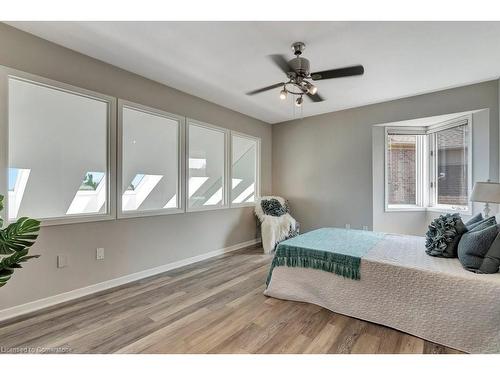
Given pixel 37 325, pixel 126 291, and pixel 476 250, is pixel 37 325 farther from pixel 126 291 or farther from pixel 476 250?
pixel 476 250

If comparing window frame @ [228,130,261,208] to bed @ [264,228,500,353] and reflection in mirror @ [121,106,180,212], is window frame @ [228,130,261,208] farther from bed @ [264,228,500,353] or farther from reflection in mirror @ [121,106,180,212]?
bed @ [264,228,500,353]

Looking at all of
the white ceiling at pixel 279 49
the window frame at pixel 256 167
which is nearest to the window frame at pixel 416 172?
the white ceiling at pixel 279 49

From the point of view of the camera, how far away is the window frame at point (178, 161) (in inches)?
114

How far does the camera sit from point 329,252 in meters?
2.32

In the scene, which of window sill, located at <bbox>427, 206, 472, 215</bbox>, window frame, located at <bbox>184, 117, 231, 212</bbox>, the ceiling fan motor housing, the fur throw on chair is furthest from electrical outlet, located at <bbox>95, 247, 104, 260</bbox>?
window sill, located at <bbox>427, 206, 472, 215</bbox>

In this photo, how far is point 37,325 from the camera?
2.04m

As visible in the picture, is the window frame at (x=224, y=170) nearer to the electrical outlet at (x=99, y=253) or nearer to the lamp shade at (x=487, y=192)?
the electrical outlet at (x=99, y=253)

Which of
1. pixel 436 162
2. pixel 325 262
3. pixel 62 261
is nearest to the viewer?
pixel 325 262

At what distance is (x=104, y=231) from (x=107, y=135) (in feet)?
3.64

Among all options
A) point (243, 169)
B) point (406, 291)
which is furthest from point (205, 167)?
point (406, 291)

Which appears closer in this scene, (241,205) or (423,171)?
(423,171)

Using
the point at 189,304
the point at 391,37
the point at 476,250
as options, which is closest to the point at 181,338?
the point at 189,304

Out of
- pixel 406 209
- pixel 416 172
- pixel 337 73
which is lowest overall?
pixel 406 209

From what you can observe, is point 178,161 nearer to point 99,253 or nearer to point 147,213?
point 147,213
